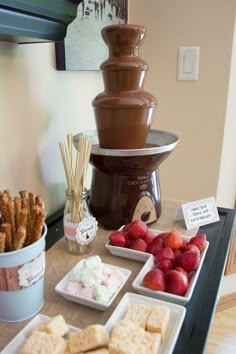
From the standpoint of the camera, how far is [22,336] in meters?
0.50

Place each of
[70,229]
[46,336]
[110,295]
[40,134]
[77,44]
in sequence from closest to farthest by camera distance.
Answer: [46,336] → [110,295] → [70,229] → [40,134] → [77,44]

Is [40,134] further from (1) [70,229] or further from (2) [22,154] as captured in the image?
(1) [70,229]

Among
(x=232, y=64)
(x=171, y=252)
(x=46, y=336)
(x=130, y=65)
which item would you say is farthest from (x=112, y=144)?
(x=232, y=64)

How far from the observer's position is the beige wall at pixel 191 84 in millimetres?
1258

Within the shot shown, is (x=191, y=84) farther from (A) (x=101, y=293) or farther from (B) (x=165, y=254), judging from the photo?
(A) (x=101, y=293)

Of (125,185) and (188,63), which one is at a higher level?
(188,63)

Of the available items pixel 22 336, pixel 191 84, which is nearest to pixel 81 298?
pixel 22 336

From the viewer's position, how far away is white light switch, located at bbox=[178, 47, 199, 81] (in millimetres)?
1303

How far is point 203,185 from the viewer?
4.72ft

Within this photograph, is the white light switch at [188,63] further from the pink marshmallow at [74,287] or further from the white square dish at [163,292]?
the pink marshmallow at [74,287]

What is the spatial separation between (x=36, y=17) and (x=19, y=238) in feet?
1.16

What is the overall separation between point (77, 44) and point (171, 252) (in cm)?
65

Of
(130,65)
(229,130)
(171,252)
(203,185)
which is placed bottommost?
(203,185)

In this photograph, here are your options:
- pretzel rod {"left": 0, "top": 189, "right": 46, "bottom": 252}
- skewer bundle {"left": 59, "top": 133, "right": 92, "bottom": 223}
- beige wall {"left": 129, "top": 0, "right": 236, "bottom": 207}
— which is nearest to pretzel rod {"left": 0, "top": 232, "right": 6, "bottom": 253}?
pretzel rod {"left": 0, "top": 189, "right": 46, "bottom": 252}
